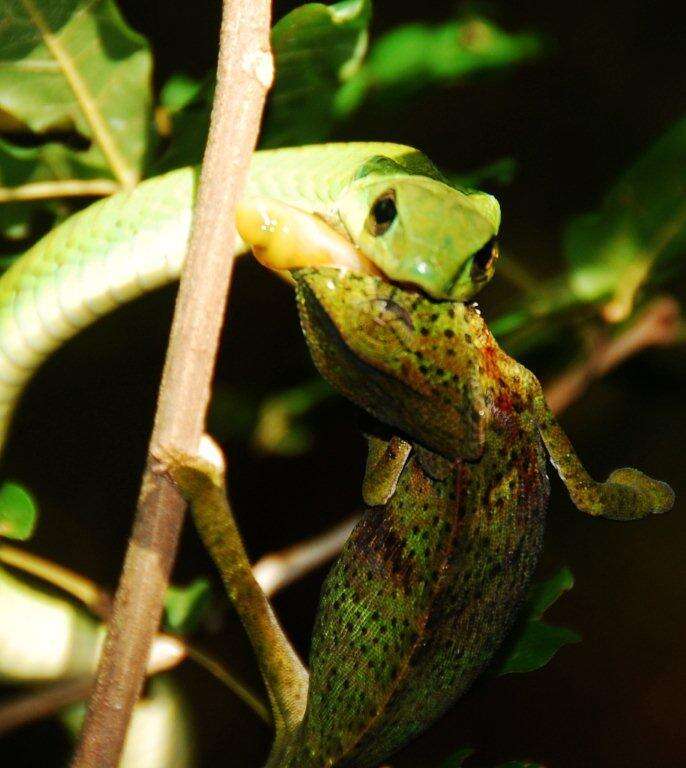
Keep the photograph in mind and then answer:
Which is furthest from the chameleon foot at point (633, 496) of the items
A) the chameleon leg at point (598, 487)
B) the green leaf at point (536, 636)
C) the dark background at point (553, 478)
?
the dark background at point (553, 478)

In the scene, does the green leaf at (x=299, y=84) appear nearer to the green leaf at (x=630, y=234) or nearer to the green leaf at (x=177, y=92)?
the green leaf at (x=177, y=92)

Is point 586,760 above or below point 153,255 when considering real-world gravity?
below

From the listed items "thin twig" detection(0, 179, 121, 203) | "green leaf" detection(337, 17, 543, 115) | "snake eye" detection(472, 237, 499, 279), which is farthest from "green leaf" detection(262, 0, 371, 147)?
"snake eye" detection(472, 237, 499, 279)

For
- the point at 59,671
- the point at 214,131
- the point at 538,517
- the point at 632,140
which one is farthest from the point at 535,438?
the point at 632,140

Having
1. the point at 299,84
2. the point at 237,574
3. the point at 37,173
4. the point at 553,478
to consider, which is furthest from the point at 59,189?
the point at 553,478

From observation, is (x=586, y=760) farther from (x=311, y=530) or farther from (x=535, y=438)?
(x=535, y=438)

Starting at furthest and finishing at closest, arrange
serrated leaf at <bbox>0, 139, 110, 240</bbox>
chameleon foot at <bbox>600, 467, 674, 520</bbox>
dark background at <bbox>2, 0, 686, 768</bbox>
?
dark background at <bbox>2, 0, 686, 768</bbox>, serrated leaf at <bbox>0, 139, 110, 240</bbox>, chameleon foot at <bbox>600, 467, 674, 520</bbox>

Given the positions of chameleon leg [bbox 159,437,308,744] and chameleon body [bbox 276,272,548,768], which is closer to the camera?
chameleon body [bbox 276,272,548,768]

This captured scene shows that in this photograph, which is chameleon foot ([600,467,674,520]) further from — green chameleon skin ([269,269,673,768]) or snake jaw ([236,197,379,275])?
snake jaw ([236,197,379,275])
